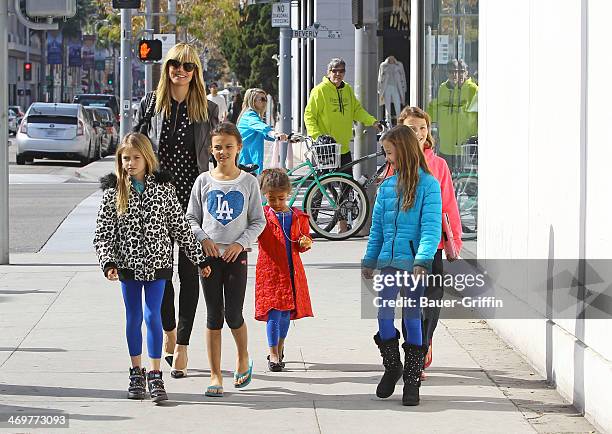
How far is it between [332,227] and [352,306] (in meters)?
4.79

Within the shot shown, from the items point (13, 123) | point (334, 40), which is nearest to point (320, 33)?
point (334, 40)

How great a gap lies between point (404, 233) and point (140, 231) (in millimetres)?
1371

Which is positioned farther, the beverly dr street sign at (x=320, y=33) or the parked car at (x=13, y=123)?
the parked car at (x=13, y=123)

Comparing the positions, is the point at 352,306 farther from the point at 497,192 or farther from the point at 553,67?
the point at 553,67

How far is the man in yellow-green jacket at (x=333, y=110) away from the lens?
14938 millimetres

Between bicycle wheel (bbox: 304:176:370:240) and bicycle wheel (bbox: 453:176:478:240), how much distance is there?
3.38 metres

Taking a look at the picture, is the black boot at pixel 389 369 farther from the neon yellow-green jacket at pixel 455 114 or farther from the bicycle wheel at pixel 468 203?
the neon yellow-green jacket at pixel 455 114

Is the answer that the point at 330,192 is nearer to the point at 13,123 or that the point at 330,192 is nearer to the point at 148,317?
the point at 148,317

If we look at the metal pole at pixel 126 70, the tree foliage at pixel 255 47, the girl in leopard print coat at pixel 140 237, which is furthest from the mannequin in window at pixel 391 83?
the tree foliage at pixel 255 47

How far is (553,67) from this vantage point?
7492 mm

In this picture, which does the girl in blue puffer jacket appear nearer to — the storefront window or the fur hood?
the fur hood

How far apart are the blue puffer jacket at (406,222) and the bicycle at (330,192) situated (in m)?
7.40

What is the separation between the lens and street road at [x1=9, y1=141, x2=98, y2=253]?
16.0 meters

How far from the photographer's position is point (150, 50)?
24000 mm
